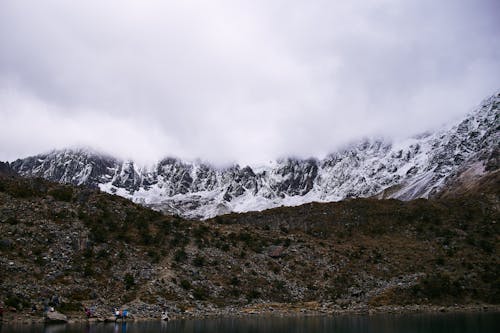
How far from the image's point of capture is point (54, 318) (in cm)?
4566

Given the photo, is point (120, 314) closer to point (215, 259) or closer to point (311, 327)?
point (311, 327)

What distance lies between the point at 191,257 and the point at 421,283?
3413 centimetres

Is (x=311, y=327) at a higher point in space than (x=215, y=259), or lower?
lower

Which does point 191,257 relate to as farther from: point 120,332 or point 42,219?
point 120,332

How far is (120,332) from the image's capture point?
128 ft

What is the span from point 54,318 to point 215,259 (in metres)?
30.9

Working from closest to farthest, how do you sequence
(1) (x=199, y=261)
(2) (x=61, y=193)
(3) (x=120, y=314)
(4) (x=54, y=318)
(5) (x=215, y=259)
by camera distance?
(4) (x=54, y=318) < (3) (x=120, y=314) < (1) (x=199, y=261) < (2) (x=61, y=193) < (5) (x=215, y=259)

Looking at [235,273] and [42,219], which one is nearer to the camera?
[42,219]

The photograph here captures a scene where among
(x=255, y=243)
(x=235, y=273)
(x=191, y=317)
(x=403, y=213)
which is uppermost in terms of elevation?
(x=403, y=213)

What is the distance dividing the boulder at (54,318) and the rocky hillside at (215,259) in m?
4.12

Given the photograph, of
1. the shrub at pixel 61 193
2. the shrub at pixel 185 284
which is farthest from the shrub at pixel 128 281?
the shrub at pixel 61 193

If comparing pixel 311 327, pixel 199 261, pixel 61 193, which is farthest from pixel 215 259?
pixel 311 327

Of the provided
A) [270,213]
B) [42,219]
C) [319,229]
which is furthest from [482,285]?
[42,219]

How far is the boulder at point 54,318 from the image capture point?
149 ft
